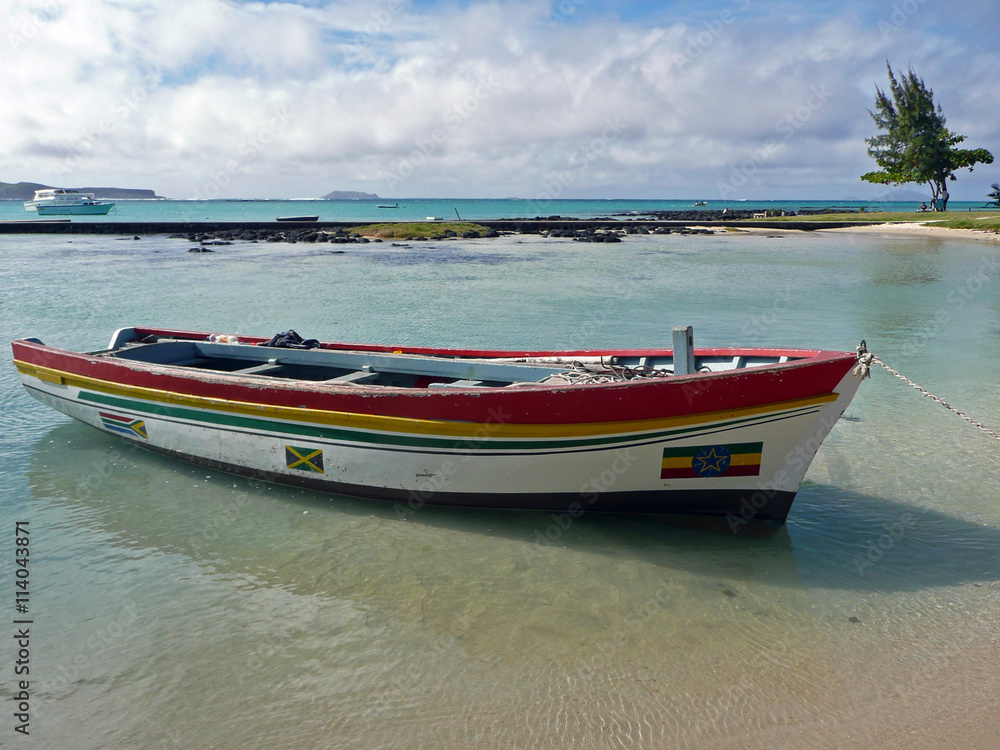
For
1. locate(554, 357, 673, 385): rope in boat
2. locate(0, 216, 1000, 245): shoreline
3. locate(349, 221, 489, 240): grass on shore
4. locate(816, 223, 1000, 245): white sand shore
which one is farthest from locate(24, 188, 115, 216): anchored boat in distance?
locate(554, 357, 673, 385): rope in boat

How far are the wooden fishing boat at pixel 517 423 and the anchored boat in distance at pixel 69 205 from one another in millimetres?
80946

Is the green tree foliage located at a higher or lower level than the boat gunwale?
higher

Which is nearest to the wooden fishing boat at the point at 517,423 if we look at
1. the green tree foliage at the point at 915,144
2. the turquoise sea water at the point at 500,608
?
the turquoise sea water at the point at 500,608

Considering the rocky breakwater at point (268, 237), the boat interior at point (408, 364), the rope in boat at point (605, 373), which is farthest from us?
the rocky breakwater at point (268, 237)

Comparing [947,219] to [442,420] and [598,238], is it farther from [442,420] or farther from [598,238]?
[442,420]

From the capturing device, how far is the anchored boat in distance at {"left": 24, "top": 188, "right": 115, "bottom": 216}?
239ft

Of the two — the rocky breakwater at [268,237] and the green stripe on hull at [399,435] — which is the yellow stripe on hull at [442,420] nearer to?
the green stripe on hull at [399,435]

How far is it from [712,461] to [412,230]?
4670cm

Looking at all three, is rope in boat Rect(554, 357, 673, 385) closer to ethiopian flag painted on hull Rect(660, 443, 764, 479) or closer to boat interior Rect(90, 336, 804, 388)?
boat interior Rect(90, 336, 804, 388)

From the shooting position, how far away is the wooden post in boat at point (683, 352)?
19.3 ft

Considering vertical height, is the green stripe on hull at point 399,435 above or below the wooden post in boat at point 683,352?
below

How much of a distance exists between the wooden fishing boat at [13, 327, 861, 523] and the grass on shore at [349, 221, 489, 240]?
138 feet

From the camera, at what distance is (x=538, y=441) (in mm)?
5352

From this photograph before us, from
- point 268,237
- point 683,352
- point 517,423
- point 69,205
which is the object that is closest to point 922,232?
point 268,237
